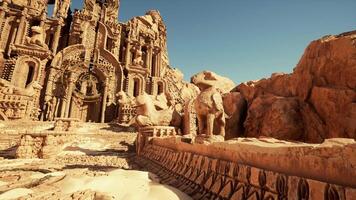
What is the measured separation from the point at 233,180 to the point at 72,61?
83.4ft

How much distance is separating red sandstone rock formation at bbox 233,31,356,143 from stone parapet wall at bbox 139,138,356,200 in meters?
9.35

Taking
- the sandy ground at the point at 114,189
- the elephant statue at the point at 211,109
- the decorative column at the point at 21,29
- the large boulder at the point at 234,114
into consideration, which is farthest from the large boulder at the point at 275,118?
the decorative column at the point at 21,29

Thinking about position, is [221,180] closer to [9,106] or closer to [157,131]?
[157,131]

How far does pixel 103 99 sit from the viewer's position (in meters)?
22.9

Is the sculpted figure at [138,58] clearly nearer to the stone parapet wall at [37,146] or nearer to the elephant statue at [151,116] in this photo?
the elephant statue at [151,116]

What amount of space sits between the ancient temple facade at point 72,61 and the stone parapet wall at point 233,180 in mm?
18779

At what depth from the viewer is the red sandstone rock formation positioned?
30.4ft

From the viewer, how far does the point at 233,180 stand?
8.23ft

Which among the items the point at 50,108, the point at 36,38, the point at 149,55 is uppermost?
the point at 149,55

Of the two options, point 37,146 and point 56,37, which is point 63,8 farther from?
point 37,146

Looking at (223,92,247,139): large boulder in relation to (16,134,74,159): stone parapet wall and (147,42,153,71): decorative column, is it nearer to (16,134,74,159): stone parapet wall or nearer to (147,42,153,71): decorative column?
(16,134,74,159): stone parapet wall

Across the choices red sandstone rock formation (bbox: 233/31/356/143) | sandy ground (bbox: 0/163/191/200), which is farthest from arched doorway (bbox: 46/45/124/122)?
sandy ground (bbox: 0/163/191/200)

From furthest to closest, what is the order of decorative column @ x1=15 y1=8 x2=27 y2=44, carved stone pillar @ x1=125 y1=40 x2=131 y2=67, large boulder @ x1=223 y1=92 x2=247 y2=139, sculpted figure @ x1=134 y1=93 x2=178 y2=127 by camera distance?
carved stone pillar @ x1=125 y1=40 x2=131 y2=67 → decorative column @ x1=15 y1=8 x2=27 y2=44 → large boulder @ x1=223 y1=92 x2=247 y2=139 → sculpted figure @ x1=134 y1=93 x2=178 y2=127

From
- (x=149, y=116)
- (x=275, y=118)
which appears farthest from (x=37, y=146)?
(x=275, y=118)
